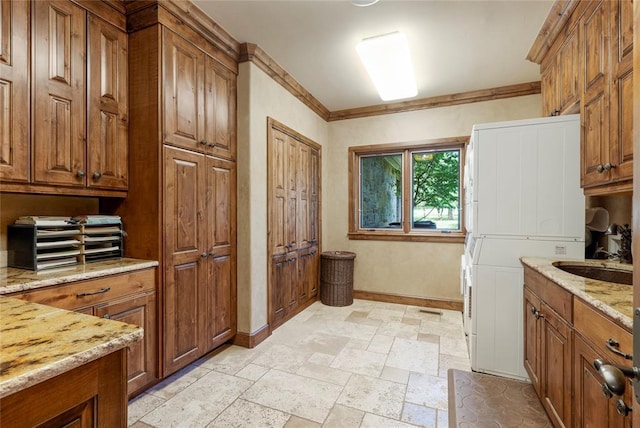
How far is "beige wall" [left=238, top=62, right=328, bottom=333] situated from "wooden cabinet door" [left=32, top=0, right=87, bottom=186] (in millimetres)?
1188

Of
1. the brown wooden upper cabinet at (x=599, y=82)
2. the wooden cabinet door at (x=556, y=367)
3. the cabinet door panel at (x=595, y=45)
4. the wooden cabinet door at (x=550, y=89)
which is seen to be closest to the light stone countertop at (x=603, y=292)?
the wooden cabinet door at (x=556, y=367)

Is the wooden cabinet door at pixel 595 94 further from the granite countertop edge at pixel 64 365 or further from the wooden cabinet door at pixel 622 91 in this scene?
the granite countertop edge at pixel 64 365

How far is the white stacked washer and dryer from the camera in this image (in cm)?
213

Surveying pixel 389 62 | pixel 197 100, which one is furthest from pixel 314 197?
pixel 197 100

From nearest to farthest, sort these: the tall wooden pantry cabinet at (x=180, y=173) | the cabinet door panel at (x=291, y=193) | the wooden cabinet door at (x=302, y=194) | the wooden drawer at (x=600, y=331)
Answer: the wooden drawer at (x=600, y=331) → the tall wooden pantry cabinet at (x=180, y=173) → the cabinet door panel at (x=291, y=193) → the wooden cabinet door at (x=302, y=194)

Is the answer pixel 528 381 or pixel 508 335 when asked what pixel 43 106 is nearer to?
pixel 508 335

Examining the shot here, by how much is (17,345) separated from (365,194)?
403 centimetres

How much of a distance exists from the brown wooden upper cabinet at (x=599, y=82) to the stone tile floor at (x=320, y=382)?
68.1 inches

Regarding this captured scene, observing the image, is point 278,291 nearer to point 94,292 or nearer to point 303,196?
point 303,196

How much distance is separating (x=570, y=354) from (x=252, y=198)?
7.96ft

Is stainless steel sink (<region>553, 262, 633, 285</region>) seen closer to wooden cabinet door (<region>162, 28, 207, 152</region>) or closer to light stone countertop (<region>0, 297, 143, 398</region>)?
light stone countertop (<region>0, 297, 143, 398</region>)

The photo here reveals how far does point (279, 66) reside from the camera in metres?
3.11

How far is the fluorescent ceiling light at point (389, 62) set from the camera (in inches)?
99.3

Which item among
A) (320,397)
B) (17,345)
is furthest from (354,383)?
(17,345)
